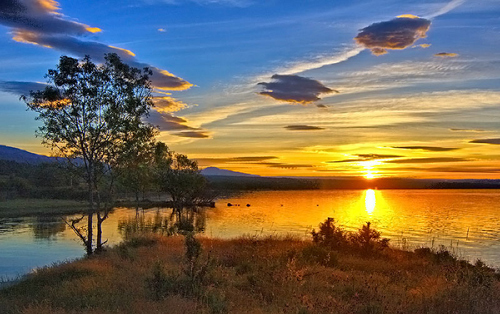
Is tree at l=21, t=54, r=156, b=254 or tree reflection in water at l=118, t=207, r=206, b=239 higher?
tree at l=21, t=54, r=156, b=254

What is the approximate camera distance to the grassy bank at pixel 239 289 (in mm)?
11117

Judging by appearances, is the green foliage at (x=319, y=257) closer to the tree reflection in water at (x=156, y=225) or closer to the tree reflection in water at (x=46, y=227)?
the tree reflection in water at (x=156, y=225)

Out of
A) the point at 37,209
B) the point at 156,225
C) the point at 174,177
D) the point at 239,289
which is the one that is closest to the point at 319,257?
the point at 239,289

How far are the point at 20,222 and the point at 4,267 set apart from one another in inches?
1273

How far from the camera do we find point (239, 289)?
1397cm

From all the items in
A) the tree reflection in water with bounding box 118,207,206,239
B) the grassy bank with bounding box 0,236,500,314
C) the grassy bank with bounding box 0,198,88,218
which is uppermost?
the grassy bank with bounding box 0,236,500,314

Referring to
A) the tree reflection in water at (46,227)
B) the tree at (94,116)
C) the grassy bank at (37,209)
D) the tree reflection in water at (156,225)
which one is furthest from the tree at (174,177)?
the tree at (94,116)

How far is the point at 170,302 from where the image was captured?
1092 cm

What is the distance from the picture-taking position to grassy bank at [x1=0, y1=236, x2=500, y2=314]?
1112 centimetres

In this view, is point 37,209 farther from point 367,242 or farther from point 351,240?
point 367,242

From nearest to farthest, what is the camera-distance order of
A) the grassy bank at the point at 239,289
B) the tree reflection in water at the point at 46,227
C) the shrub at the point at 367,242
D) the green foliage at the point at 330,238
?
the grassy bank at the point at 239,289 < the shrub at the point at 367,242 < the green foliage at the point at 330,238 < the tree reflection in water at the point at 46,227

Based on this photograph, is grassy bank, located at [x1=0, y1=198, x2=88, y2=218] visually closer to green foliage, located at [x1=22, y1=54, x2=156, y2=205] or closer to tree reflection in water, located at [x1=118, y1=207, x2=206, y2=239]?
tree reflection in water, located at [x1=118, y1=207, x2=206, y2=239]

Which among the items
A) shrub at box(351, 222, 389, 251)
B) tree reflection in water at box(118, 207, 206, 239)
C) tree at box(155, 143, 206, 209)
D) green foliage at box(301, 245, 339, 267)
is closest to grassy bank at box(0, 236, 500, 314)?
green foliage at box(301, 245, 339, 267)

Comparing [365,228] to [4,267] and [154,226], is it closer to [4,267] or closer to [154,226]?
[4,267]
